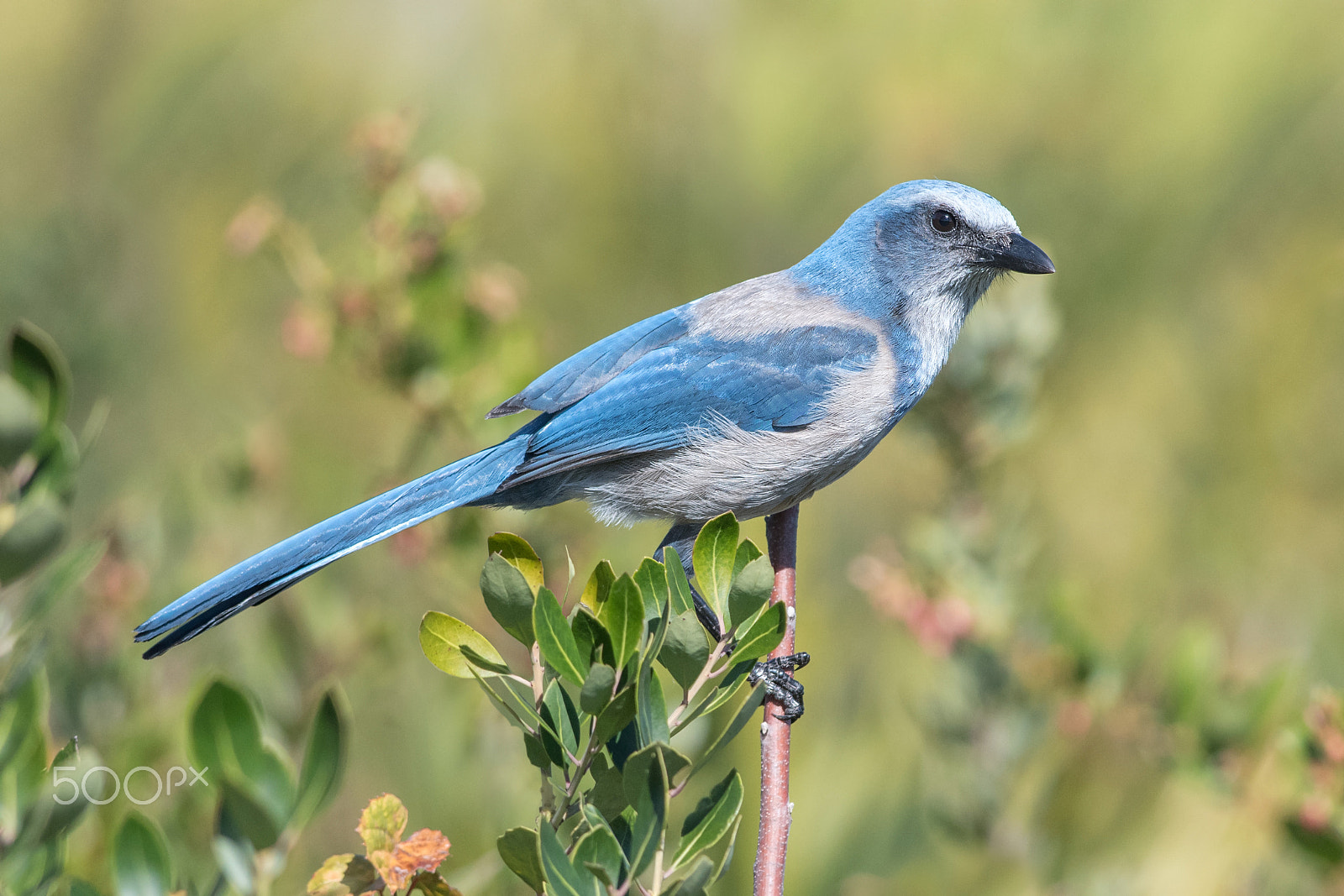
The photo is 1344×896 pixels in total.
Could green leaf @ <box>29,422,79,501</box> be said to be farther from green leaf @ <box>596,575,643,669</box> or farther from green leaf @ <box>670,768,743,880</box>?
green leaf @ <box>670,768,743,880</box>

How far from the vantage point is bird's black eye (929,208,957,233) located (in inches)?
97.2

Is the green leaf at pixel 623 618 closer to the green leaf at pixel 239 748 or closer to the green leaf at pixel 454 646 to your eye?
the green leaf at pixel 454 646

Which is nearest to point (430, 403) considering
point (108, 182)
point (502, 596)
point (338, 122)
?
point (502, 596)

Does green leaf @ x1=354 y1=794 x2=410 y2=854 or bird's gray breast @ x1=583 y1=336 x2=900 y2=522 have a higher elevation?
bird's gray breast @ x1=583 y1=336 x2=900 y2=522

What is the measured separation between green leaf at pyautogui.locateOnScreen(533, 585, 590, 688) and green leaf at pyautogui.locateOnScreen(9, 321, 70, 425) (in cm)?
55

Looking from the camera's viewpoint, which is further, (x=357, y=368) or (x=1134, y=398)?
(x=1134, y=398)

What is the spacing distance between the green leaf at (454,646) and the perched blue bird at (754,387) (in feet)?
2.80

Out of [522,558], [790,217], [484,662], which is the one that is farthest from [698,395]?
[790,217]

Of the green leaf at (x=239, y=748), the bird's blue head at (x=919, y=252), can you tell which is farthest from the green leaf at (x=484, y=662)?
the bird's blue head at (x=919, y=252)

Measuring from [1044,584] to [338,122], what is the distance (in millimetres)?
2961

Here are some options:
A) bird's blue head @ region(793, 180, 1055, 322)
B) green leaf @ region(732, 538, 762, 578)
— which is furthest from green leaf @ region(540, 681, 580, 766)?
bird's blue head @ region(793, 180, 1055, 322)

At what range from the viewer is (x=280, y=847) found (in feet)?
3.34

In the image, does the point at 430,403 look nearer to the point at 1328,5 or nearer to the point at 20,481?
the point at 20,481

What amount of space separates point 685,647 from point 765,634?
8cm
